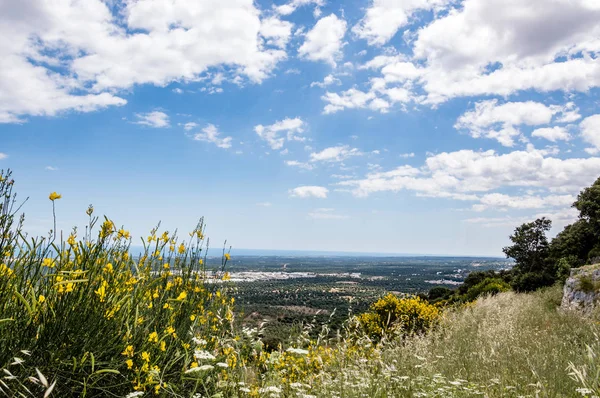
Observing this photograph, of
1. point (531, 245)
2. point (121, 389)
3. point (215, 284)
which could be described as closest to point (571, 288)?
point (215, 284)

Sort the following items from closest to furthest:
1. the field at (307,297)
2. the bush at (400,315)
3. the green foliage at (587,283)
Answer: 1. the field at (307,297)
2. the green foliage at (587,283)
3. the bush at (400,315)

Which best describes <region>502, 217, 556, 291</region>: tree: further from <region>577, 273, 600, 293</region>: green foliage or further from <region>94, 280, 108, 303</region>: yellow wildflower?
Result: <region>94, 280, 108, 303</region>: yellow wildflower

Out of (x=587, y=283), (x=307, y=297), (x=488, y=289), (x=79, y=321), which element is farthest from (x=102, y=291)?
(x=307, y=297)

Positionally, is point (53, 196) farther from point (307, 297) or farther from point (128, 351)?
point (307, 297)

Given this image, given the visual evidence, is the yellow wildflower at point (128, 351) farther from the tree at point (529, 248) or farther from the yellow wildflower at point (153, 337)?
the tree at point (529, 248)

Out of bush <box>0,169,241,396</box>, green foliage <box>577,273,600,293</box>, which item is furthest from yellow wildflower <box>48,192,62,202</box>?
green foliage <box>577,273,600,293</box>

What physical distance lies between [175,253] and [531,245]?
27154 millimetres

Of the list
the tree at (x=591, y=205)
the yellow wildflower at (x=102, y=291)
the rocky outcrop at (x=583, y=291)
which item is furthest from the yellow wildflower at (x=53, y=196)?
the tree at (x=591, y=205)

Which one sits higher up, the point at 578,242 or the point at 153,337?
the point at 578,242

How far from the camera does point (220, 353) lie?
380cm

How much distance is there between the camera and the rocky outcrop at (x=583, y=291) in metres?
9.19

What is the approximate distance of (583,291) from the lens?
31.7ft

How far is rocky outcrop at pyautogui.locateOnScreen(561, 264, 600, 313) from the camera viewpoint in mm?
9188

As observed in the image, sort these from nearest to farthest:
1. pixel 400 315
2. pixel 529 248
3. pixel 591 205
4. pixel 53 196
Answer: pixel 53 196
pixel 400 315
pixel 591 205
pixel 529 248
